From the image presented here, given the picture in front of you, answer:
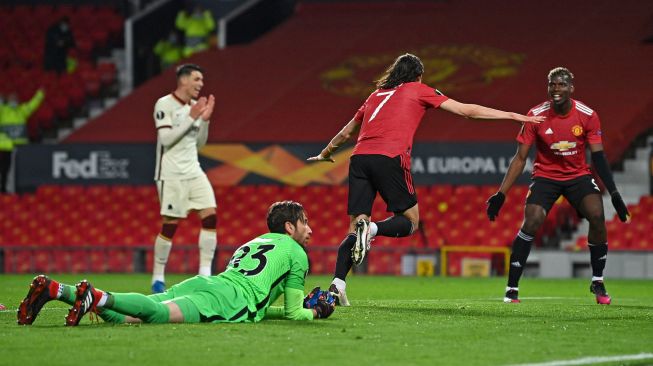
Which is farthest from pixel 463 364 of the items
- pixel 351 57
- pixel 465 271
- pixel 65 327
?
pixel 351 57

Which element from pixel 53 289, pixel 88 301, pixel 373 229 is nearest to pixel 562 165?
pixel 373 229

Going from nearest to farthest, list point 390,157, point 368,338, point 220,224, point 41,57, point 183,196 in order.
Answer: point 368,338 < point 390,157 < point 183,196 < point 220,224 < point 41,57

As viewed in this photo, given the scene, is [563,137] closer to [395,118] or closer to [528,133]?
[528,133]

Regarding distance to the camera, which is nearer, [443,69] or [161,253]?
[161,253]

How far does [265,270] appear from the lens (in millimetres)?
7242

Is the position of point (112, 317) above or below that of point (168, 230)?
below

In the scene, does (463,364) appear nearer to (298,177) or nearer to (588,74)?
(298,177)

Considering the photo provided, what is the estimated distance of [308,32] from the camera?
27250 mm

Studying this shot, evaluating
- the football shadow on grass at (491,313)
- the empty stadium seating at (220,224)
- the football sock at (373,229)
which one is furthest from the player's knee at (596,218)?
the empty stadium seating at (220,224)

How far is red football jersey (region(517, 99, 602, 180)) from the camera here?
984cm

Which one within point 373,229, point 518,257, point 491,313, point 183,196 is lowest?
point 491,313

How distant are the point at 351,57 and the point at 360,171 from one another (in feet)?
55.4

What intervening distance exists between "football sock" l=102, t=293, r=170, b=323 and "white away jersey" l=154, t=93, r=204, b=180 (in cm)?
503

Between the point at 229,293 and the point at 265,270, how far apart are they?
0.83 ft
